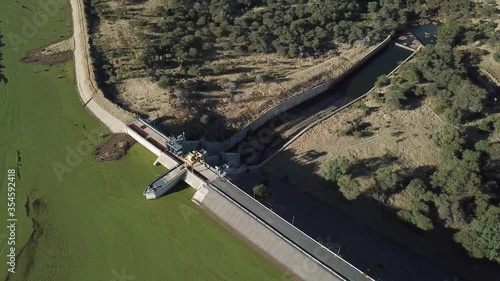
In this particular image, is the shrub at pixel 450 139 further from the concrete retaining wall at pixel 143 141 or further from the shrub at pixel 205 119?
the concrete retaining wall at pixel 143 141

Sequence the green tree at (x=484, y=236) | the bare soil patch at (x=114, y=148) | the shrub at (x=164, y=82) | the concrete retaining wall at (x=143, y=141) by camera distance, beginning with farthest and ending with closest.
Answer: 1. the shrub at (x=164, y=82)
2. the bare soil patch at (x=114, y=148)
3. the concrete retaining wall at (x=143, y=141)
4. the green tree at (x=484, y=236)

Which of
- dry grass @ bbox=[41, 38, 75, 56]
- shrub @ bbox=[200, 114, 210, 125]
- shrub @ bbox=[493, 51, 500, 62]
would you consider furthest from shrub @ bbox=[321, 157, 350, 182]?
dry grass @ bbox=[41, 38, 75, 56]

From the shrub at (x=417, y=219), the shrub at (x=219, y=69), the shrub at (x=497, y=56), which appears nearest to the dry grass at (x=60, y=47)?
the shrub at (x=219, y=69)

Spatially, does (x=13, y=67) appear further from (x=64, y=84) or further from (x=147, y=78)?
(x=147, y=78)

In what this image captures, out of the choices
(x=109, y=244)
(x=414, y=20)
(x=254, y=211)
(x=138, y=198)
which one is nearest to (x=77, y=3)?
(x=138, y=198)

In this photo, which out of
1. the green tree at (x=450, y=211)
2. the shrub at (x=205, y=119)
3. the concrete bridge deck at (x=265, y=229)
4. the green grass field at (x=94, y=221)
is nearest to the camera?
the concrete bridge deck at (x=265, y=229)

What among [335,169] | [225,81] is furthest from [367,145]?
[225,81]

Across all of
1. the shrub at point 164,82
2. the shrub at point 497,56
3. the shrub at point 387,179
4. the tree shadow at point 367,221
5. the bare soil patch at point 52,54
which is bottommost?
the tree shadow at point 367,221
